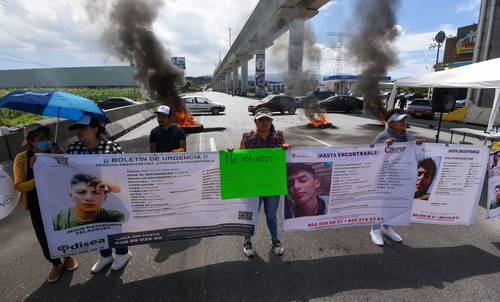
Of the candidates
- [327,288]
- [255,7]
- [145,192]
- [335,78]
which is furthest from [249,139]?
[335,78]

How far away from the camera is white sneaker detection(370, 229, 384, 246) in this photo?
3.59 metres

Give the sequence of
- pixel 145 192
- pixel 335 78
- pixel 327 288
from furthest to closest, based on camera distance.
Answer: pixel 335 78 < pixel 145 192 < pixel 327 288

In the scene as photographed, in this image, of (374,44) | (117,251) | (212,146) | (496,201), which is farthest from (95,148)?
(374,44)

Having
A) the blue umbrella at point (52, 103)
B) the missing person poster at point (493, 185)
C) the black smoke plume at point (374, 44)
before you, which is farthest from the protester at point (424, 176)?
the black smoke plume at point (374, 44)

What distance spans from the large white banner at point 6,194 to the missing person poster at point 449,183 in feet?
15.2

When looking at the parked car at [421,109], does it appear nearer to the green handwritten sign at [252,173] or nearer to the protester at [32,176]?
the green handwritten sign at [252,173]

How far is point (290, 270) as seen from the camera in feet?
10.1

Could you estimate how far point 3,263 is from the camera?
3.24 meters

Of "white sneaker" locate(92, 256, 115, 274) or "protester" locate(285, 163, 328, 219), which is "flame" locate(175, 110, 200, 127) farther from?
"protester" locate(285, 163, 328, 219)

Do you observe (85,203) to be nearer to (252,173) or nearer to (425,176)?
(252,173)

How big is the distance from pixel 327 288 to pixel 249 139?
5.76ft

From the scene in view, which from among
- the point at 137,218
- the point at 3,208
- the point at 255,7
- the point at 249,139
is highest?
the point at 255,7

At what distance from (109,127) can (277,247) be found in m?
10.8

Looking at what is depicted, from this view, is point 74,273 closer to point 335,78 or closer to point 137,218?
point 137,218
